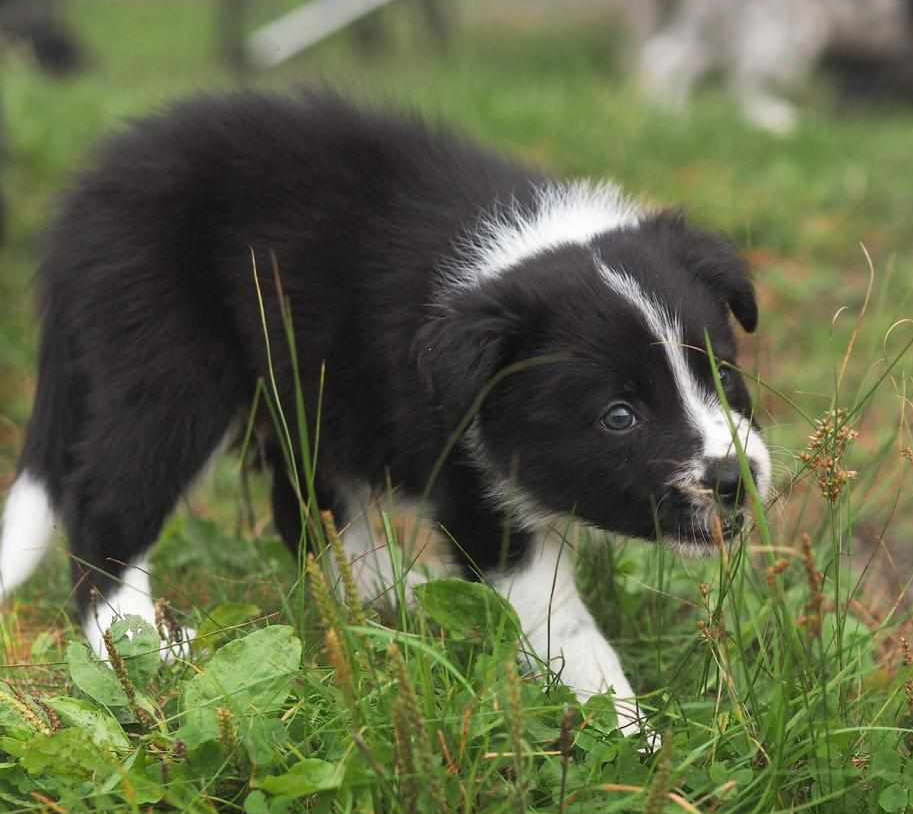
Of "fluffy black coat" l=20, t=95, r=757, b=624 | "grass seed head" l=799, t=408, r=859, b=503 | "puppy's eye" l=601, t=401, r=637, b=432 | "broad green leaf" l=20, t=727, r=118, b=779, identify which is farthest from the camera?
"fluffy black coat" l=20, t=95, r=757, b=624

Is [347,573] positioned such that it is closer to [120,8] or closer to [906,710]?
[906,710]

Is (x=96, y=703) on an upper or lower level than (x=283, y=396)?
lower

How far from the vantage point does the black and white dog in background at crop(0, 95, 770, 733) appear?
111 inches

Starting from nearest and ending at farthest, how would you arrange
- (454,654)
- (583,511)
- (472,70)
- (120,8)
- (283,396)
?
(454,654), (583,511), (283,396), (472,70), (120,8)

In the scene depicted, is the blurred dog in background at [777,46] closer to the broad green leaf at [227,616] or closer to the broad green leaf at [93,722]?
the broad green leaf at [227,616]

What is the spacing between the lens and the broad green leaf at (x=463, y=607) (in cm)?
273

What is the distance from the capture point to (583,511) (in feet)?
9.66

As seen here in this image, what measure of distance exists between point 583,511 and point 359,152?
1.07 m

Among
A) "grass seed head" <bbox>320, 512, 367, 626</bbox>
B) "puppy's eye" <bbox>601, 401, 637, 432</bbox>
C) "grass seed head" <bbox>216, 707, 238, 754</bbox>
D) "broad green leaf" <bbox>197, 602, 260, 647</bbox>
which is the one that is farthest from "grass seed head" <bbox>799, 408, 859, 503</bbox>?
"broad green leaf" <bbox>197, 602, 260, 647</bbox>

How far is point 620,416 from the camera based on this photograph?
2.83 metres

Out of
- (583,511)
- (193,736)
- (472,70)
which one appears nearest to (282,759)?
(193,736)

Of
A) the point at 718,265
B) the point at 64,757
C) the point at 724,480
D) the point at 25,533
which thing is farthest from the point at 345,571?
the point at 25,533

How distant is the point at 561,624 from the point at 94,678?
3.18 ft

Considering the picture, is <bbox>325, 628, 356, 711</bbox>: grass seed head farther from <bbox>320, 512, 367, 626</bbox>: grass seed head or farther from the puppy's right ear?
the puppy's right ear
